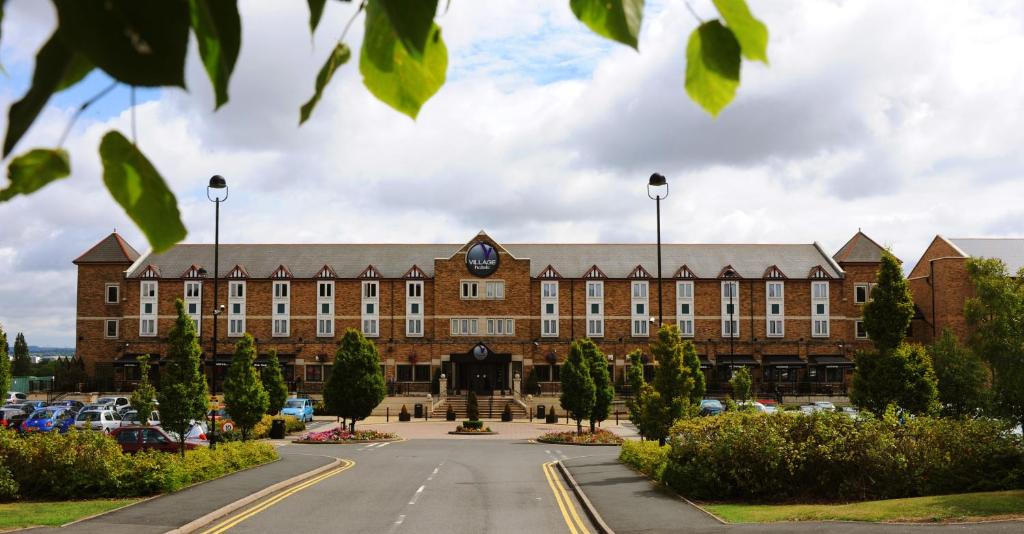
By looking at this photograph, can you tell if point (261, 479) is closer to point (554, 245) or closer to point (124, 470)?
point (124, 470)

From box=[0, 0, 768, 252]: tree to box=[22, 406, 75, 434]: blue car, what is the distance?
1453 inches

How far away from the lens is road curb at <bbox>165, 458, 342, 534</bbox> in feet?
56.0

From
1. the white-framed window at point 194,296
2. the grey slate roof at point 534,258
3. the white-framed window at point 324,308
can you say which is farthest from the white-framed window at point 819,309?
the white-framed window at point 194,296

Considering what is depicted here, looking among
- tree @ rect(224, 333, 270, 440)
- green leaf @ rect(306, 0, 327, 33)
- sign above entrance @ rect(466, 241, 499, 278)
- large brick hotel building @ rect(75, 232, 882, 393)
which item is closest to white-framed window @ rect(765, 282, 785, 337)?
large brick hotel building @ rect(75, 232, 882, 393)

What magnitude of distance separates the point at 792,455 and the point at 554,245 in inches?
2348

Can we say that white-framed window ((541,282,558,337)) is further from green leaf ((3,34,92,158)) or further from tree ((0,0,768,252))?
green leaf ((3,34,92,158))

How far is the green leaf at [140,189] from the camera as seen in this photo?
3.39 ft

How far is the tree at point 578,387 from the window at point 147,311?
43620 mm

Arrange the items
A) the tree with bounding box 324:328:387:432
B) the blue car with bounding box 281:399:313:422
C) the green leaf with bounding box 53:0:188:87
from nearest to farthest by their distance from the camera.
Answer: the green leaf with bounding box 53:0:188:87 → the tree with bounding box 324:328:387:432 → the blue car with bounding box 281:399:313:422

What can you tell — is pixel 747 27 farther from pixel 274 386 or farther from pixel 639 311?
pixel 639 311

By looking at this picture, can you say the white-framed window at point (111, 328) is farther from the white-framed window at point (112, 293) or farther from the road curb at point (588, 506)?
the road curb at point (588, 506)

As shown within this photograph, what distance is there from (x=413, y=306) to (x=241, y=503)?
178ft

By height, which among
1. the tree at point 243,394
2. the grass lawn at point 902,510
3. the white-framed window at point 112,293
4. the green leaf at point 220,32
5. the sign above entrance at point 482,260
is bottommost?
the grass lawn at point 902,510

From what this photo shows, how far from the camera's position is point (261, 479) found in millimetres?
24844
